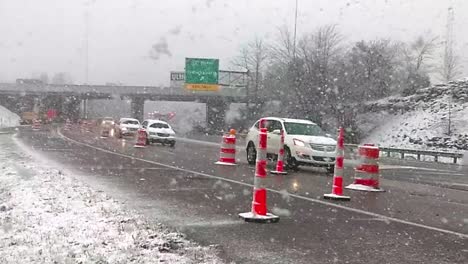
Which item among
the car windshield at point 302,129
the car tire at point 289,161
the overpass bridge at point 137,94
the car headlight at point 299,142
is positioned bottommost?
the car tire at point 289,161

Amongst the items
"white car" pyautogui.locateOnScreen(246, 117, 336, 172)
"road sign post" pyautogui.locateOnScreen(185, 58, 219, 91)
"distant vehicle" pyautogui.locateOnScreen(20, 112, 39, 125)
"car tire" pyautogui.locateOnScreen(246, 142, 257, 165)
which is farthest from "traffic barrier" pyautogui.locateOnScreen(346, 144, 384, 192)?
"distant vehicle" pyautogui.locateOnScreen(20, 112, 39, 125)

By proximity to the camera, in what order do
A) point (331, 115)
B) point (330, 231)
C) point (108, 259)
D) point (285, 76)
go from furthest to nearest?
1. point (285, 76)
2. point (331, 115)
3. point (330, 231)
4. point (108, 259)

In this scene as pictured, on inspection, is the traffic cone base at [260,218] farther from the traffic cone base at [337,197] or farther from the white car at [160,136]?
the white car at [160,136]

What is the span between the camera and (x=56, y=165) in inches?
669

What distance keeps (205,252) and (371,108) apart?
177 ft

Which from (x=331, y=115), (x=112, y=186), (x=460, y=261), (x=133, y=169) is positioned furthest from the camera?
(x=331, y=115)

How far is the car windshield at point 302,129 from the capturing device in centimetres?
1800

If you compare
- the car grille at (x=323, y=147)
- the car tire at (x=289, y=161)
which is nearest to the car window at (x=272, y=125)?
the car tire at (x=289, y=161)

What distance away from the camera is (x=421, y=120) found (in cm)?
5109

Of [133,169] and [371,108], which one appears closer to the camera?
[133,169]

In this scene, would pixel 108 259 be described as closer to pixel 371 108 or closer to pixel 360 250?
pixel 360 250

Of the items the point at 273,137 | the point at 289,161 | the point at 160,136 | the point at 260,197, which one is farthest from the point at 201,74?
the point at 260,197

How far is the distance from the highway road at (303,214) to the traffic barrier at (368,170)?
386 millimetres

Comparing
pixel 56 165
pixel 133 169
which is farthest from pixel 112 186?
pixel 56 165
